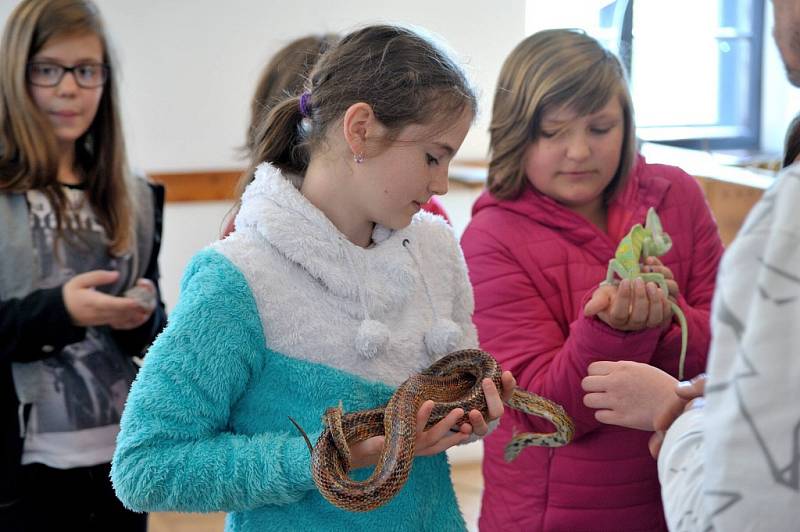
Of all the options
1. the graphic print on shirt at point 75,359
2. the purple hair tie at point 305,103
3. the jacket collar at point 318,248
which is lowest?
the graphic print on shirt at point 75,359

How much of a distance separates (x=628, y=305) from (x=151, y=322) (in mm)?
1347

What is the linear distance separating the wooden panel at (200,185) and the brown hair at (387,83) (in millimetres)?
3039

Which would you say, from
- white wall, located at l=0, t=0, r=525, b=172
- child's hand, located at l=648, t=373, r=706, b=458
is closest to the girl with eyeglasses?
child's hand, located at l=648, t=373, r=706, b=458

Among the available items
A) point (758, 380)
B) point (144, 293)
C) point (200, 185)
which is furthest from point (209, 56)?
point (758, 380)

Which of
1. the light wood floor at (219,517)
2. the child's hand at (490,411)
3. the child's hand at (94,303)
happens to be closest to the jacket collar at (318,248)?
the child's hand at (490,411)

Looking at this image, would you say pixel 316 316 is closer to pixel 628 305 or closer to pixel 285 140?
pixel 285 140

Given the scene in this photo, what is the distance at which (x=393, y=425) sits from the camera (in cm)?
157

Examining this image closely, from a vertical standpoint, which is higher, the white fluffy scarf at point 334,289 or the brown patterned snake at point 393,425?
the white fluffy scarf at point 334,289

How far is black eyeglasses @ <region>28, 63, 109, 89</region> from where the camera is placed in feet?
8.09

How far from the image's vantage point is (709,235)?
236cm

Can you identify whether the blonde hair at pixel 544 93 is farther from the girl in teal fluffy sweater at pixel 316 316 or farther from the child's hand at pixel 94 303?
the child's hand at pixel 94 303

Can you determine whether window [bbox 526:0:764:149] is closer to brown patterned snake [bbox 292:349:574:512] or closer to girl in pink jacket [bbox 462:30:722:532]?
girl in pink jacket [bbox 462:30:722:532]

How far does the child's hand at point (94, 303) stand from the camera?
2.28 metres

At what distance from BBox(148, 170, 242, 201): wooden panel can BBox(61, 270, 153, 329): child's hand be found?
2415 mm
